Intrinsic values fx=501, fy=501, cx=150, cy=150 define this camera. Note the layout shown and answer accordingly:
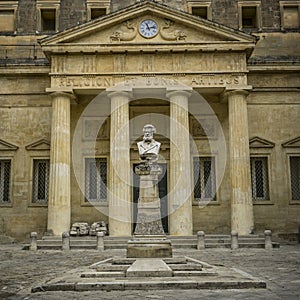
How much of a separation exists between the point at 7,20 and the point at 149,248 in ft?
76.8

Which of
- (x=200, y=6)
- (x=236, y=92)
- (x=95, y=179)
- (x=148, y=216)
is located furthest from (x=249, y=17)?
(x=148, y=216)

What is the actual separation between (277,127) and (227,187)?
15.0 feet

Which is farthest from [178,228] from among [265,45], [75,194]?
[265,45]

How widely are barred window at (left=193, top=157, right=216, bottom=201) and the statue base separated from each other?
14717mm

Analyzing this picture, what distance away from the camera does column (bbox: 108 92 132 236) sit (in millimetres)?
24984

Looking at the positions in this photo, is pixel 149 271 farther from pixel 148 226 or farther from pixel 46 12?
pixel 46 12

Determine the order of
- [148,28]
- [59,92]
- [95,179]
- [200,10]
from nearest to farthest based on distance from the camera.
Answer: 1. [59,92]
2. [148,28]
3. [95,179]
4. [200,10]

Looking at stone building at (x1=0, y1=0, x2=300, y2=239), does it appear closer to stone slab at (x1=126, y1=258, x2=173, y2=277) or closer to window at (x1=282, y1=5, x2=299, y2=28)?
window at (x1=282, y1=5, x2=299, y2=28)

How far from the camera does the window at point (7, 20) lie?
32312 millimetres

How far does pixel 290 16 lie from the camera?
106 ft

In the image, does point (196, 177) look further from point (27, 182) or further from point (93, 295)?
point (93, 295)

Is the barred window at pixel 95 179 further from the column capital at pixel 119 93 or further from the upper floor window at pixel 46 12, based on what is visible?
the upper floor window at pixel 46 12

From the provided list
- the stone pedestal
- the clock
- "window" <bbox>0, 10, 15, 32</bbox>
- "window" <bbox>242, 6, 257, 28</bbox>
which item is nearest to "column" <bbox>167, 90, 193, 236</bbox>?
the clock

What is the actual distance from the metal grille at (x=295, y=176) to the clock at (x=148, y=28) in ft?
35.1
